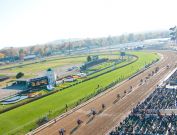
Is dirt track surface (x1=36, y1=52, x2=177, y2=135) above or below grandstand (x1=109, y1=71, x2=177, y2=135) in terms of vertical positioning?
below

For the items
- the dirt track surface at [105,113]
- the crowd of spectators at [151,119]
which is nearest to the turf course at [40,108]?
the dirt track surface at [105,113]

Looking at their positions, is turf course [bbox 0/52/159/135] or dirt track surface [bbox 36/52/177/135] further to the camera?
turf course [bbox 0/52/159/135]

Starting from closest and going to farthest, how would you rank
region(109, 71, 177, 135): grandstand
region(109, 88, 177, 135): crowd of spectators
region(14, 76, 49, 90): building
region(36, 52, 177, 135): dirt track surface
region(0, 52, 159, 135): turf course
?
region(109, 88, 177, 135): crowd of spectators
region(109, 71, 177, 135): grandstand
region(36, 52, 177, 135): dirt track surface
region(0, 52, 159, 135): turf course
region(14, 76, 49, 90): building

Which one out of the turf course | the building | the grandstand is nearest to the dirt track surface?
the grandstand

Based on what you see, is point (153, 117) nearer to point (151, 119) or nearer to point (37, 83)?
point (151, 119)

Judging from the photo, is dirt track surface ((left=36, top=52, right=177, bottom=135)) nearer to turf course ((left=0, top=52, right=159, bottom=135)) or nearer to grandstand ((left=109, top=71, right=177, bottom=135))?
grandstand ((left=109, top=71, right=177, bottom=135))

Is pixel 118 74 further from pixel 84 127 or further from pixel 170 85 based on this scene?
pixel 84 127

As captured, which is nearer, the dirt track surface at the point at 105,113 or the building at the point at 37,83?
the dirt track surface at the point at 105,113

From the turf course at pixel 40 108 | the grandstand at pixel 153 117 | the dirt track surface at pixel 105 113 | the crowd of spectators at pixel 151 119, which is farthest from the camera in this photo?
the turf course at pixel 40 108

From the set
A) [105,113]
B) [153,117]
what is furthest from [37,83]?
[153,117]

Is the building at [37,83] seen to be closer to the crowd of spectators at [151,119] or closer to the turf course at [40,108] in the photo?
the turf course at [40,108]

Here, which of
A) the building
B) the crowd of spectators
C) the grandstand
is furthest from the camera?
the building

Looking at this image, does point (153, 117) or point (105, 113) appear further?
point (105, 113)
